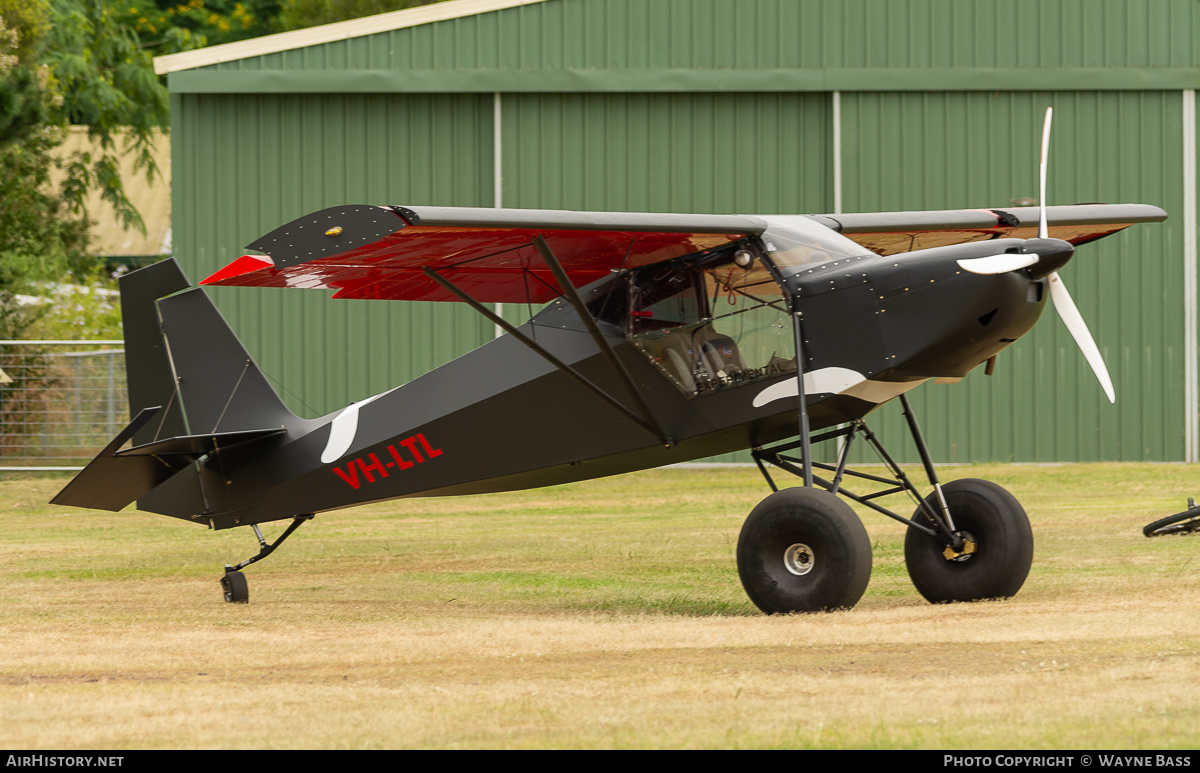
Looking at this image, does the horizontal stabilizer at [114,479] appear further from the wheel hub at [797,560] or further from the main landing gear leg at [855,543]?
the wheel hub at [797,560]

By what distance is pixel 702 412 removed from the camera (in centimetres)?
852

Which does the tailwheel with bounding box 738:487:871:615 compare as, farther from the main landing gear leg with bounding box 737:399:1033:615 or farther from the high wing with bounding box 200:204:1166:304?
the high wing with bounding box 200:204:1166:304

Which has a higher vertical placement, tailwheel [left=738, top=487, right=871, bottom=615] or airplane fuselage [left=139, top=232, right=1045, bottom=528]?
airplane fuselage [left=139, top=232, right=1045, bottom=528]

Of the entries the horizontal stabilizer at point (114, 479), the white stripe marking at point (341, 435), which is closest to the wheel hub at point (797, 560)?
the white stripe marking at point (341, 435)

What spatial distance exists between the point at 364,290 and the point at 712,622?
3591mm

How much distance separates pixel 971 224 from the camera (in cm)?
1005

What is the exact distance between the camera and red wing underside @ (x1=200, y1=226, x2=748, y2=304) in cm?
806

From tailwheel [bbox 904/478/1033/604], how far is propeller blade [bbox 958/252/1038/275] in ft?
5.41

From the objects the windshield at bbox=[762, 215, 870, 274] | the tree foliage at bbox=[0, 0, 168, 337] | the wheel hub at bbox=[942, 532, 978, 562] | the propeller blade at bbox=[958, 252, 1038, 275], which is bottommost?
the wheel hub at bbox=[942, 532, 978, 562]

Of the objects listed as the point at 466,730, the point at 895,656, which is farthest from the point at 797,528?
the point at 466,730

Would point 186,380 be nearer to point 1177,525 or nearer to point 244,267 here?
point 244,267

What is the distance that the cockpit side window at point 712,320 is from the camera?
27.2 ft

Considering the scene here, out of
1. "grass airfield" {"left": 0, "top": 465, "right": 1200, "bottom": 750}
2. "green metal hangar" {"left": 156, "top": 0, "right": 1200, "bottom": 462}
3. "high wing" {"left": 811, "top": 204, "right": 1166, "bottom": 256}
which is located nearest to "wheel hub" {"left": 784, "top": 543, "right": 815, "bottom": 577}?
"grass airfield" {"left": 0, "top": 465, "right": 1200, "bottom": 750}

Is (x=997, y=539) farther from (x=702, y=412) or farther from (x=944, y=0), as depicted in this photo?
(x=944, y=0)
